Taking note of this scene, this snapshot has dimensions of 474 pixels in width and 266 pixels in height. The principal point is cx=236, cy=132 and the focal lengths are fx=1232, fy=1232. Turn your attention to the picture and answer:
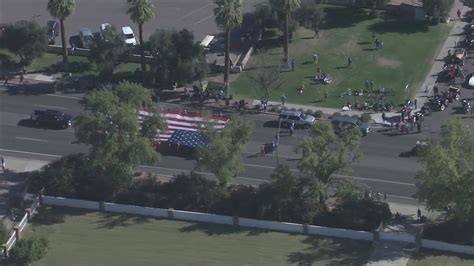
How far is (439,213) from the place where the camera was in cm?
10412

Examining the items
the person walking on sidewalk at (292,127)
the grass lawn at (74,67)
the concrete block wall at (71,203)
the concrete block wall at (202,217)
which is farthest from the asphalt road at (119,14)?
the concrete block wall at (202,217)

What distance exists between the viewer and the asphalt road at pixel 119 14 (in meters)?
140

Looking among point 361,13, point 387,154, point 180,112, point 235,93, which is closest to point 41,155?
point 180,112

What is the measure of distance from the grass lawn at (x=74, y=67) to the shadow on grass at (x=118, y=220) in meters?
26.6

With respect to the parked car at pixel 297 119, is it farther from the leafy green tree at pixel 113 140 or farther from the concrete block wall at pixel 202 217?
the concrete block wall at pixel 202 217

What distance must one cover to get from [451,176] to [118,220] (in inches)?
1129

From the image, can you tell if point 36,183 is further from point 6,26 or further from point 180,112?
point 6,26

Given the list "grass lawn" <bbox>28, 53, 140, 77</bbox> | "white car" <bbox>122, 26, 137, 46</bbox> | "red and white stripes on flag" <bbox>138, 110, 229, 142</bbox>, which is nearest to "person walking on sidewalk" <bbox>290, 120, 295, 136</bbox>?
"red and white stripes on flag" <bbox>138, 110, 229, 142</bbox>

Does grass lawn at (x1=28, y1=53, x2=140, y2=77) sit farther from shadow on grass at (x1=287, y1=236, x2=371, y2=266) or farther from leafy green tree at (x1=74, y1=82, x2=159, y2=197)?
shadow on grass at (x1=287, y1=236, x2=371, y2=266)

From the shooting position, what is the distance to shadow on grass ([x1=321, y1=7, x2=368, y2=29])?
462 ft

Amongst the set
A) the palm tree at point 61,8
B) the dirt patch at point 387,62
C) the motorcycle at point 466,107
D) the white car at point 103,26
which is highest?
the palm tree at point 61,8

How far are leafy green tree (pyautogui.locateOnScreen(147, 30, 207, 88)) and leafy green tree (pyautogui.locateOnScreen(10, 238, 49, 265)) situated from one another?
30.0m

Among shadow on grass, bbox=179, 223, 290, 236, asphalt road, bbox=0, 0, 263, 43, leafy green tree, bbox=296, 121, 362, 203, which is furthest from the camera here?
asphalt road, bbox=0, 0, 263, 43

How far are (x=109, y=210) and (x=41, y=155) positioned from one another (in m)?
11.6
